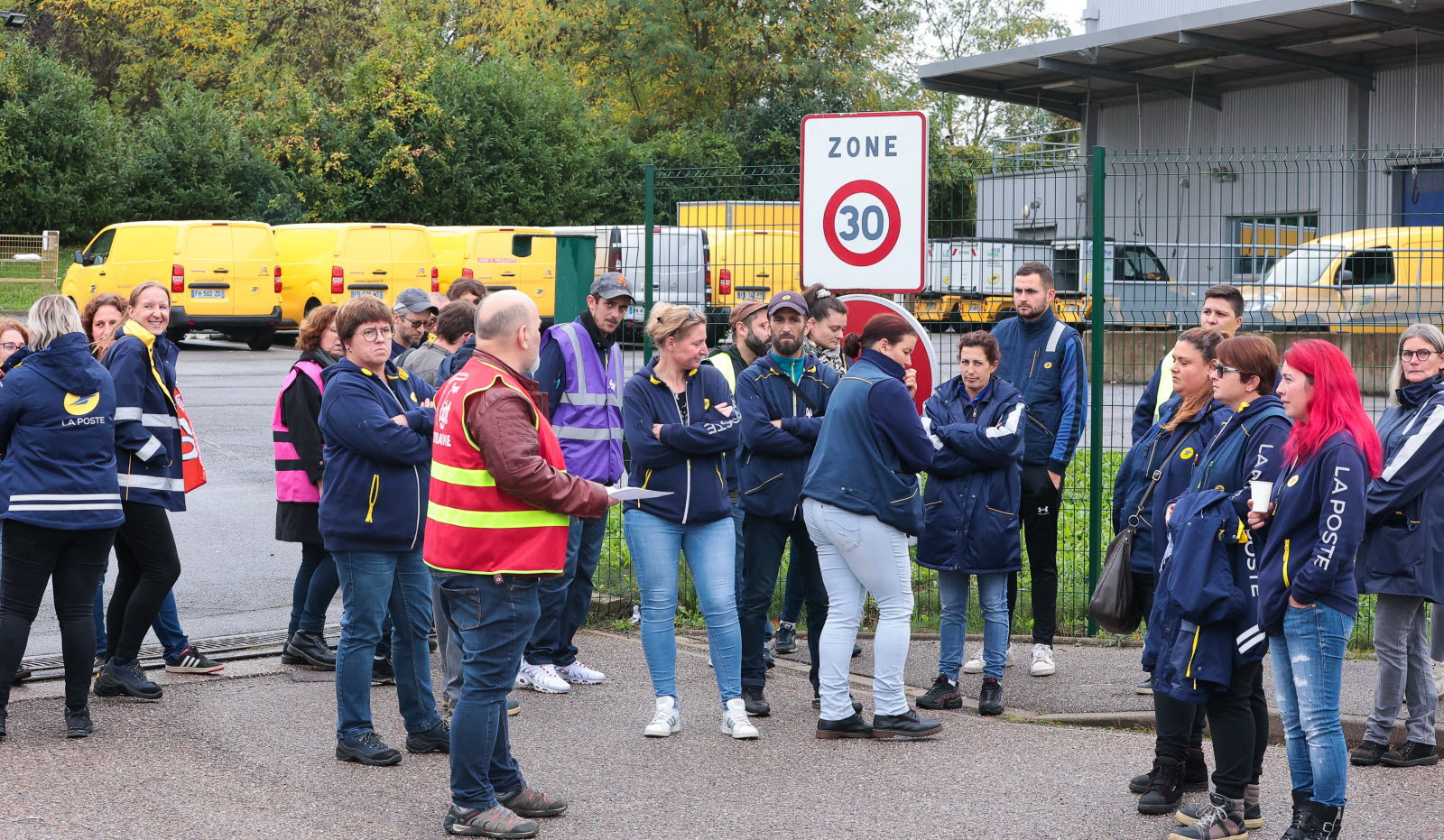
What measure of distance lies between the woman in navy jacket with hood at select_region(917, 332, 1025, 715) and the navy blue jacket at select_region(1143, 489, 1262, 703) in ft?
5.68

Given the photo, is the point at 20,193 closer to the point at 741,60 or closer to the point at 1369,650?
the point at 741,60

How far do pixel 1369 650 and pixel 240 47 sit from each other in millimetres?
46532


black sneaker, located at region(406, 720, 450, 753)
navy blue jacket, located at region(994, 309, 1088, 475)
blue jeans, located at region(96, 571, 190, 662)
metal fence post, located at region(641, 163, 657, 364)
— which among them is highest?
metal fence post, located at region(641, 163, 657, 364)

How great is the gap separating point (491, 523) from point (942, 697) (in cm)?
278

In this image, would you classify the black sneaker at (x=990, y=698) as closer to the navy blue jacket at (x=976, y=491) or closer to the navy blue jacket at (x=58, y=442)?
the navy blue jacket at (x=976, y=491)

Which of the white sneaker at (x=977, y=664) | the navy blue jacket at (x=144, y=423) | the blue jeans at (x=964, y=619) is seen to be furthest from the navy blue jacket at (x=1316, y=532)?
the navy blue jacket at (x=144, y=423)

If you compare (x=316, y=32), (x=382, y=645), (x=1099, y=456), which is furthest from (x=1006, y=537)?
(x=316, y=32)

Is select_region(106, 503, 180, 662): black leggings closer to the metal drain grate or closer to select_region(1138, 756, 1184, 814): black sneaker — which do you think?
the metal drain grate

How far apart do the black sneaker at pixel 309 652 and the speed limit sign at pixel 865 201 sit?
3.14 m

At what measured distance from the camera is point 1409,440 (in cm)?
600

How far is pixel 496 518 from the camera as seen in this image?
4980 mm

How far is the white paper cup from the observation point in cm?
490

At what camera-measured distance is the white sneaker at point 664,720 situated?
6.33 m

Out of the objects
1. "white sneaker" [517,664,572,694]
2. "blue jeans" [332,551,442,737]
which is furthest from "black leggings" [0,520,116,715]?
"white sneaker" [517,664,572,694]
